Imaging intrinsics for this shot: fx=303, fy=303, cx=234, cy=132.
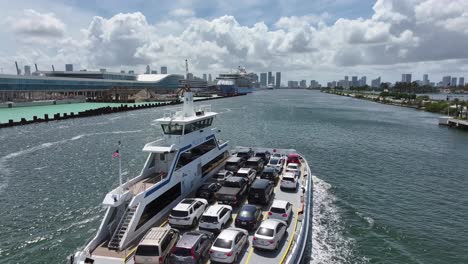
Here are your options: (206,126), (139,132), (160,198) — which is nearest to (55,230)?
(160,198)

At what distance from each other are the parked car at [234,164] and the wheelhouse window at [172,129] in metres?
8.66

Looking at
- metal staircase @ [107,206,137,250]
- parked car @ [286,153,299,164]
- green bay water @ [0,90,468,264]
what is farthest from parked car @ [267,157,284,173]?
metal staircase @ [107,206,137,250]

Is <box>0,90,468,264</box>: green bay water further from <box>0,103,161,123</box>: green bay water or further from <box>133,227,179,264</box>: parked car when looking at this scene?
<box>0,103,161,123</box>: green bay water

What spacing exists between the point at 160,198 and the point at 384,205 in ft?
74.1

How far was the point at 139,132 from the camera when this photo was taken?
70688 mm

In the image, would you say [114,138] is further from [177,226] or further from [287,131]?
[177,226]

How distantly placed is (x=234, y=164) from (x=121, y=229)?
15759 millimetres

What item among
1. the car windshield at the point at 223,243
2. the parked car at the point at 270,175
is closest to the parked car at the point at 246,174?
the parked car at the point at 270,175

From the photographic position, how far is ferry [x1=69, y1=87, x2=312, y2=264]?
640 inches

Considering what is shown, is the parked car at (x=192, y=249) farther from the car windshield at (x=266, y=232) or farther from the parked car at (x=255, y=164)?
the parked car at (x=255, y=164)

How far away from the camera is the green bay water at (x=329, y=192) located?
22.5 meters

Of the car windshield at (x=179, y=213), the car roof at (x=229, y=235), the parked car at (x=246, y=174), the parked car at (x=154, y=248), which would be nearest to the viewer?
the parked car at (x=154, y=248)

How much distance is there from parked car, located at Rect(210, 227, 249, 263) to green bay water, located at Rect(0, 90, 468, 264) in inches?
290

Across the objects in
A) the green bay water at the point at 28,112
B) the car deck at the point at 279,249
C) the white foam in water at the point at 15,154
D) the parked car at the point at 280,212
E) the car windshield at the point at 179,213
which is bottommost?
the white foam in water at the point at 15,154
